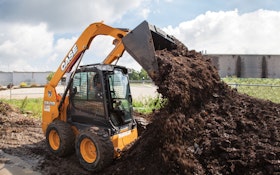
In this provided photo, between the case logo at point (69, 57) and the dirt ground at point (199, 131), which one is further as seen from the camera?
the case logo at point (69, 57)

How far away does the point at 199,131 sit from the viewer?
462cm

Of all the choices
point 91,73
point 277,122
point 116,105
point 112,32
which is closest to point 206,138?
point 277,122

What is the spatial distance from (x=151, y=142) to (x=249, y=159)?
1535 mm

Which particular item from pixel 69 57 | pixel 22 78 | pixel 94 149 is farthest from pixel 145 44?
pixel 22 78

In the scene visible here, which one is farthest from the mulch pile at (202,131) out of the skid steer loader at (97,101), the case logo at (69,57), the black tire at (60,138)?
the case logo at (69,57)

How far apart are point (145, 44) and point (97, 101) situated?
5.20 feet

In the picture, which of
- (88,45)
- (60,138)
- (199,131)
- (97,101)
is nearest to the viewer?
(199,131)

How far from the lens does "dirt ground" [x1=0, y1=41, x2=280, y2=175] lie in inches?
164

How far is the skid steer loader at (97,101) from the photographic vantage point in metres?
5.13

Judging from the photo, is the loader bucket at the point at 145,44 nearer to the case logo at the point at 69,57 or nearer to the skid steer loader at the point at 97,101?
the skid steer loader at the point at 97,101

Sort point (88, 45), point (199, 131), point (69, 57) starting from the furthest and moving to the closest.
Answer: point (69, 57)
point (88, 45)
point (199, 131)

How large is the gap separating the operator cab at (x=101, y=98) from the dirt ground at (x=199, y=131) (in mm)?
833

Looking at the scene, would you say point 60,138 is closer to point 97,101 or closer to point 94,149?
point 94,149

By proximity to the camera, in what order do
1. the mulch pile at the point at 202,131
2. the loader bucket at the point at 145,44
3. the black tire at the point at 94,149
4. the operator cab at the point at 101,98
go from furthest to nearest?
the operator cab at the point at 101,98 → the black tire at the point at 94,149 → the loader bucket at the point at 145,44 → the mulch pile at the point at 202,131
